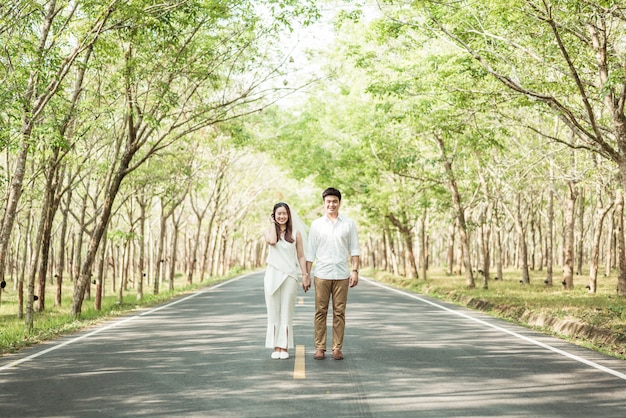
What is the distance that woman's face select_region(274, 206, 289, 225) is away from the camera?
8.10 m

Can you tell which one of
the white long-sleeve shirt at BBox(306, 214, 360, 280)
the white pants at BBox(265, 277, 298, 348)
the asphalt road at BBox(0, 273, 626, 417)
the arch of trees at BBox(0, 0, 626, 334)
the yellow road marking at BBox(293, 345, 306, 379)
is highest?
the arch of trees at BBox(0, 0, 626, 334)

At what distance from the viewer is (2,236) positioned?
11695 mm

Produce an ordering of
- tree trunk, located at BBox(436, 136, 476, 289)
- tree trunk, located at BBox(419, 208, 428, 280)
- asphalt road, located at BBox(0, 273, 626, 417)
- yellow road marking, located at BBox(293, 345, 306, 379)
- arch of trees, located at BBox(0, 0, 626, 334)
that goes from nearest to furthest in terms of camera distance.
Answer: asphalt road, located at BBox(0, 273, 626, 417), yellow road marking, located at BBox(293, 345, 306, 379), arch of trees, located at BBox(0, 0, 626, 334), tree trunk, located at BBox(436, 136, 476, 289), tree trunk, located at BBox(419, 208, 428, 280)

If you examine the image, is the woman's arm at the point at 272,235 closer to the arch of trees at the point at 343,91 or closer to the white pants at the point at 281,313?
the white pants at the point at 281,313

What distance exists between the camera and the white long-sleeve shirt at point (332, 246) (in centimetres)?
797

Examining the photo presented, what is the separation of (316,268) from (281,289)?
60 cm

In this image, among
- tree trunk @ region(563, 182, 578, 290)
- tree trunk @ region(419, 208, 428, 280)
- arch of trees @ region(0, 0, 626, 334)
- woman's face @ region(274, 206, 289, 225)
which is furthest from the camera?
tree trunk @ region(419, 208, 428, 280)

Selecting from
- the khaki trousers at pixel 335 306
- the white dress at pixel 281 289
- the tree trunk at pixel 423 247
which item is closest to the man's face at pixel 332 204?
the white dress at pixel 281 289

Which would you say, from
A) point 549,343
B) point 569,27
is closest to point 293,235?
point 549,343

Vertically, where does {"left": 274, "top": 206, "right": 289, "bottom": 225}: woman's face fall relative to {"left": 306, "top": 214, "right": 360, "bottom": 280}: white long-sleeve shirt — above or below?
above

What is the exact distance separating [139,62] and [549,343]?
37.5 ft

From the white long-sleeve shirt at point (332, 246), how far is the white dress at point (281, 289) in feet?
0.86

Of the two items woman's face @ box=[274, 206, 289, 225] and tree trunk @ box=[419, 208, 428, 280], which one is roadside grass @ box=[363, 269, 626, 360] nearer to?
woman's face @ box=[274, 206, 289, 225]

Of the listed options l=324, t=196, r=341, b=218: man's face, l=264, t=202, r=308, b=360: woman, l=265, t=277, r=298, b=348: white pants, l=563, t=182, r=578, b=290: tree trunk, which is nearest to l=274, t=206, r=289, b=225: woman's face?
l=264, t=202, r=308, b=360: woman
